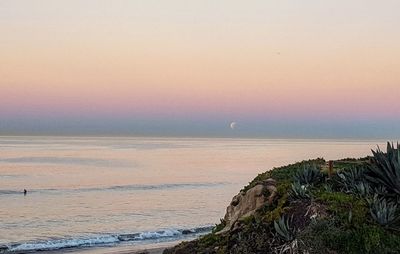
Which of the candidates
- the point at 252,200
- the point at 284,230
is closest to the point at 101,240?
the point at 252,200

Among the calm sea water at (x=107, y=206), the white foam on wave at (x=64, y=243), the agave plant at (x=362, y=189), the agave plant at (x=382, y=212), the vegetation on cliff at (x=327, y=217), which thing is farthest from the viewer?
the calm sea water at (x=107, y=206)

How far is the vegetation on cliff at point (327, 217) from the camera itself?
30.6 ft

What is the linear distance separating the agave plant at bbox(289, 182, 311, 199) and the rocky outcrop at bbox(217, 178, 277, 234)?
825 millimetres

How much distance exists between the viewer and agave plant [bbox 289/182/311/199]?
35.6 feet

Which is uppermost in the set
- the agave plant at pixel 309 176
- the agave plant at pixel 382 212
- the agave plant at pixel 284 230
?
the agave plant at pixel 309 176

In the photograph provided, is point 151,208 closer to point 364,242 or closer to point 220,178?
point 220,178

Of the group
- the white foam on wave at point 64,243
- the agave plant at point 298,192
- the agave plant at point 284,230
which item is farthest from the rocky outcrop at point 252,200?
the white foam on wave at point 64,243

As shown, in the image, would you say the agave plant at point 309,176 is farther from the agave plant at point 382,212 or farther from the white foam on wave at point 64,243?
the white foam on wave at point 64,243

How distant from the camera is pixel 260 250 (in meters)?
10.0

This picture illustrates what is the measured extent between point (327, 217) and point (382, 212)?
0.96 meters

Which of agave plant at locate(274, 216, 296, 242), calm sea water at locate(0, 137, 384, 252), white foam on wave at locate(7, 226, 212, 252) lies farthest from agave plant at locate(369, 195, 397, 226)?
white foam on wave at locate(7, 226, 212, 252)

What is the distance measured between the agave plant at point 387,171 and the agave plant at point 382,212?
927mm

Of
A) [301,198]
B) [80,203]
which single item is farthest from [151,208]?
[301,198]

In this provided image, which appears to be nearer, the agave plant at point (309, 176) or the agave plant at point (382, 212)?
the agave plant at point (382, 212)
